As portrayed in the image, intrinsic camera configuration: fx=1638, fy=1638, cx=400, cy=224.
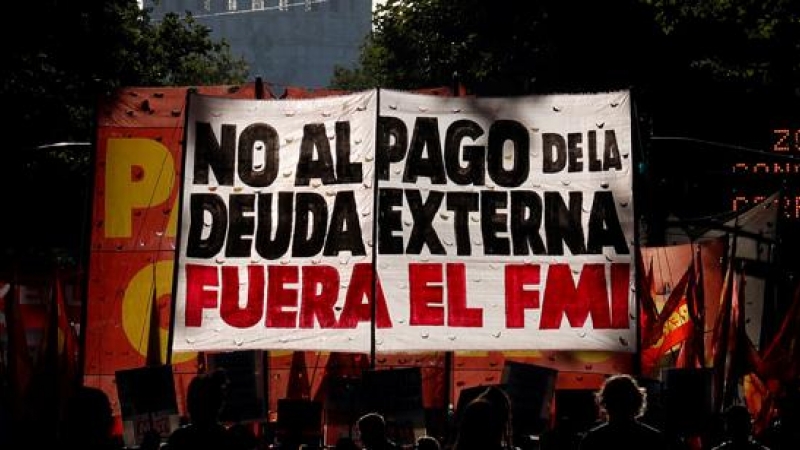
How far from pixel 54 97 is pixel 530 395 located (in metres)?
22.8

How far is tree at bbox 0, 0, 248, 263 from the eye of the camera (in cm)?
3125

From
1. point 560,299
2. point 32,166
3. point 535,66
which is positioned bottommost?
point 560,299

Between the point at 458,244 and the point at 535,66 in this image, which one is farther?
the point at 535,66

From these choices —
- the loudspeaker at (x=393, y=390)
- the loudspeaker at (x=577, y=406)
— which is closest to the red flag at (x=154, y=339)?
the loudspeaker at (x=393, y=390)

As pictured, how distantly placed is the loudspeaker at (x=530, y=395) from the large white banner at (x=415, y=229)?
0.48 meters

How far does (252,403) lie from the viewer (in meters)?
13.0

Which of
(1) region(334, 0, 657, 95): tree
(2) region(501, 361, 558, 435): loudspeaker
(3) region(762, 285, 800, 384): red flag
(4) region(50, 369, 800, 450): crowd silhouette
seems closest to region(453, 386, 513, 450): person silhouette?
(4) region(50, 369, 800, 450): crowd silhouette

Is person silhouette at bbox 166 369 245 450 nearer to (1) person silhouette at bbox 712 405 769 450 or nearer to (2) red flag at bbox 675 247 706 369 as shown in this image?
(1) person silhouette at bbox 712 405 769 450

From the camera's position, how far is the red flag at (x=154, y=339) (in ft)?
46.9

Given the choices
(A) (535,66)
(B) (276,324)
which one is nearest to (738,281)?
(B) (276,324)

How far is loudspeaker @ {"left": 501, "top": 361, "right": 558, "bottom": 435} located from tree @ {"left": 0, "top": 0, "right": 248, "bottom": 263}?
60.6 feet

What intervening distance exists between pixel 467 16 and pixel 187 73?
8104 millimetres

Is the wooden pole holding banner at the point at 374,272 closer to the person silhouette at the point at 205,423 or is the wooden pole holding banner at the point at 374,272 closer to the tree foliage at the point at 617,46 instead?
the person silhouette at the point at 205,423

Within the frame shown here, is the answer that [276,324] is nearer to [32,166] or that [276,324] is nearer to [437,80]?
[32,166]
